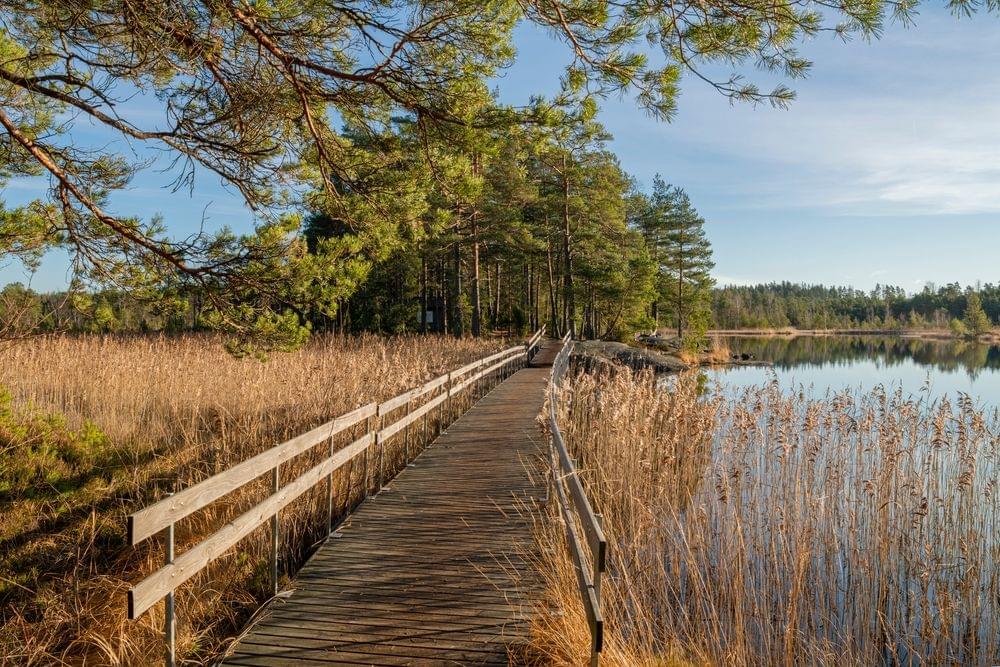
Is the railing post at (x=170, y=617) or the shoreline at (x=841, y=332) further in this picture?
the shoreline at (x=841, y=332)

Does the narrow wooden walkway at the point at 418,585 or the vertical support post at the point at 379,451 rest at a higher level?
the vertical support post at the point at 379,451

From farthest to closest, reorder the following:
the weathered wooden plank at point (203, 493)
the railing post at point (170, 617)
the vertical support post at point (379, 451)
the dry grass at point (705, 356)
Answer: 1. the dry grass at point (705, 356)
2. the vertical support post at point (379, 451)
3. the railing post at point (170, 617)
4. the weathered wooden plank at point (203, 493)

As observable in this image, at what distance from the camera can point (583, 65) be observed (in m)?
5.98

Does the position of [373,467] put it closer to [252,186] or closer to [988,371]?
[252,186]

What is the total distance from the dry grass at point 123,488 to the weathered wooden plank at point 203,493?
80 centimetres

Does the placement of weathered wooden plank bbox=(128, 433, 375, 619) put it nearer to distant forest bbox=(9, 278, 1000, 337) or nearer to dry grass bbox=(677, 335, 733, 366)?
distant forest bbox=(9, 278, 1000, 337)

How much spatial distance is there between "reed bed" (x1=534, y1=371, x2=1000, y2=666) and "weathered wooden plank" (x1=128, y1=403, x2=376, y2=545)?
6.63 ft

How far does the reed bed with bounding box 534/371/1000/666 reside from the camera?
14.2ft

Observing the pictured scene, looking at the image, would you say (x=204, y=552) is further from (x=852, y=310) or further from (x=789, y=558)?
(x=852, y=310)

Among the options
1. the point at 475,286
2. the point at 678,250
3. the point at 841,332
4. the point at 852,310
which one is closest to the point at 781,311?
the point at 841,332

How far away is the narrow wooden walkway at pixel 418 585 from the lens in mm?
3709

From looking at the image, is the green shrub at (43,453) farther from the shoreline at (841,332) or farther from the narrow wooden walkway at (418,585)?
the shoreline at (841,332)

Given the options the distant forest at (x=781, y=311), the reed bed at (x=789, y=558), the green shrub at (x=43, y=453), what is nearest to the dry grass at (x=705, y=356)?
the distant forest at (x=781, y=311)

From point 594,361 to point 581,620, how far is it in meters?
19.1
